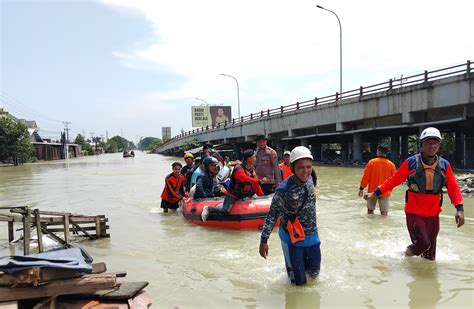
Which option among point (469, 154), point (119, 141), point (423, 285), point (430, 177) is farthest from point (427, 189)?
point (119, 141)

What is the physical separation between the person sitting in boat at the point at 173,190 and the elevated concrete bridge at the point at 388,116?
15164mm

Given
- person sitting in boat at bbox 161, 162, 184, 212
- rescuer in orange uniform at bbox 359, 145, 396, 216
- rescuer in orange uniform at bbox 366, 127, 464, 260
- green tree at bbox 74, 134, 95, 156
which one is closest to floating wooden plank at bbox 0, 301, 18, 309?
rescuer in orange uniform at bbox 366, 127, 464, 260

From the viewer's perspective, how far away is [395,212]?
1007 cm

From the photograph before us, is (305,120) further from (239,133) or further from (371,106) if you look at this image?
(239,133)

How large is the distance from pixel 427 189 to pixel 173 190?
710cm

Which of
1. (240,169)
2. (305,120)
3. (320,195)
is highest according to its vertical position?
(305,120)

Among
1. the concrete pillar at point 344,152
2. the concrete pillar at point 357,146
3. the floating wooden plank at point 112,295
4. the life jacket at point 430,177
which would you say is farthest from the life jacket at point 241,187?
the concrete pillar at point 344,152

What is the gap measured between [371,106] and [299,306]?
22.7 m

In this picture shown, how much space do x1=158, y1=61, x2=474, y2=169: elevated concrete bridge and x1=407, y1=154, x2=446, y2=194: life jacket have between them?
16442mm

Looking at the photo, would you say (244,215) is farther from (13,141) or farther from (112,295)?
(13,141)

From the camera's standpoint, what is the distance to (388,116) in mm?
24719

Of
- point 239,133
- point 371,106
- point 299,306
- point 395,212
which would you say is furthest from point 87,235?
point 239,133

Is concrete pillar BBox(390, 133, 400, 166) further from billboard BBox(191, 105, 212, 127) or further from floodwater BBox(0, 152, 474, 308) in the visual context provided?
billboard BBox(191, 105, 212, 127)

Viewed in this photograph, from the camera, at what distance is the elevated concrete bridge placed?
20062 millimetres
